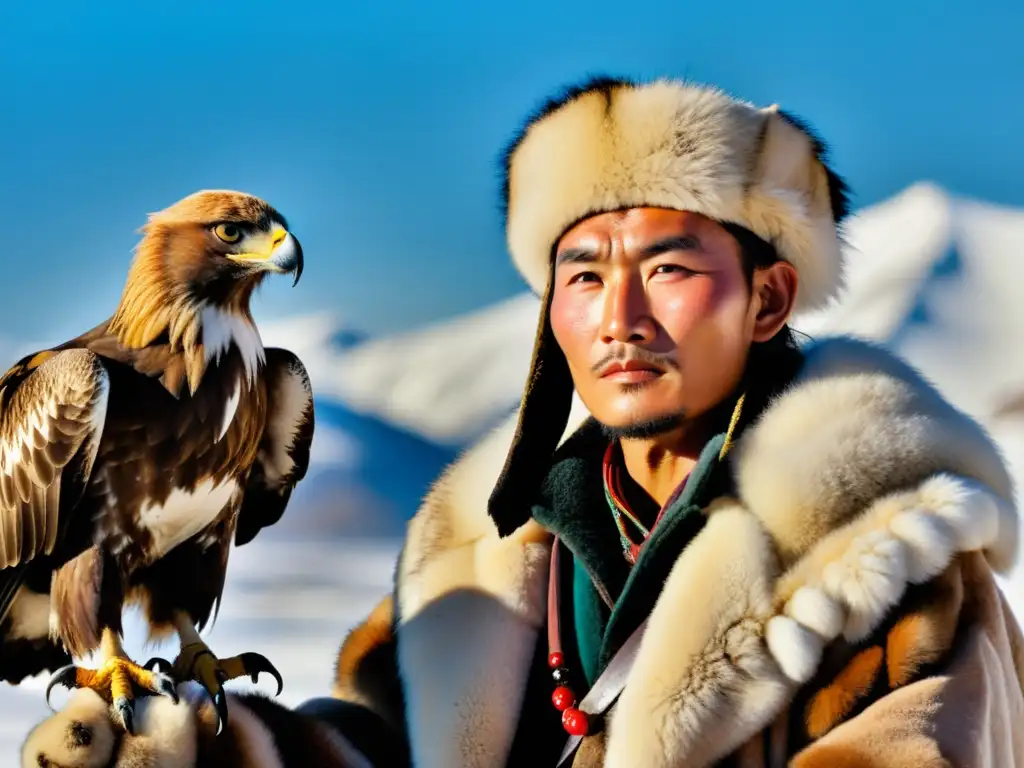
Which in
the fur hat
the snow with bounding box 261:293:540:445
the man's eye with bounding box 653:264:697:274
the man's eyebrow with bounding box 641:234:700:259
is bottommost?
the snow with bounding box 261:293:540:445

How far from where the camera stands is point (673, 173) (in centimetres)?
171

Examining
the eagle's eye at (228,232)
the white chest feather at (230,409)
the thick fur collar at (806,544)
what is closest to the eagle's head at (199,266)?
the eagle's eye at (228,232)

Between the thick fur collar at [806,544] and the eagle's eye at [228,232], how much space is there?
1123 millimetres

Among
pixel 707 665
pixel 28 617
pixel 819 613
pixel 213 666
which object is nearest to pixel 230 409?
pixel 213 666

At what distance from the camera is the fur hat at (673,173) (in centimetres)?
172

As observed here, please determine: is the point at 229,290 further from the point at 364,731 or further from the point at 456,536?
the point at 364,731

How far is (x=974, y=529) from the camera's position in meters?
1.48

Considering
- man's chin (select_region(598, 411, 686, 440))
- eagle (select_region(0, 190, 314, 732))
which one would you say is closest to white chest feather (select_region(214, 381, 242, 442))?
eagle (select_region(0, 190, 314, 732))

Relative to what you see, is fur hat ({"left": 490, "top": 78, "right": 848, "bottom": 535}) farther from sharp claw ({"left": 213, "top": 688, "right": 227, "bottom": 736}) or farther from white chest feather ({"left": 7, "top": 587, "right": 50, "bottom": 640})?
white chest feather ({"left": 7, "top": 587, "right": 50, "bottom": 640})

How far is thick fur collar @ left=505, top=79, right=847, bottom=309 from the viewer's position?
5.64ft

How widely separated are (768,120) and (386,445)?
2070 mm

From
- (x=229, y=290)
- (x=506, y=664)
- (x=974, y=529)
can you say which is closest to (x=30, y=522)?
(x=229, y=290)

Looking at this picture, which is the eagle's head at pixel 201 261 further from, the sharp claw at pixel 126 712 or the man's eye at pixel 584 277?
the sharp claw at pixel 126 712

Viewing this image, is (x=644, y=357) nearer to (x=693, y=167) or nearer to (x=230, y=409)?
(x=693, y=167)
